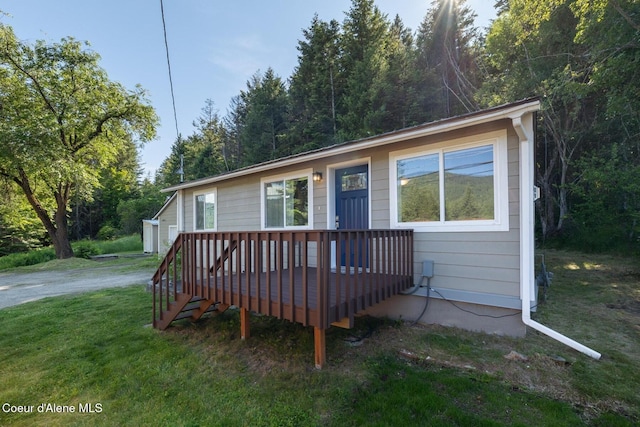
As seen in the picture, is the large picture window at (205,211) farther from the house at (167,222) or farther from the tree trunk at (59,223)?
the tree trunk at (59,223)

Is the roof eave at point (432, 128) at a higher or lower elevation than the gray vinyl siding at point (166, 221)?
higher

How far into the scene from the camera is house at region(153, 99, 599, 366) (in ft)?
9.95

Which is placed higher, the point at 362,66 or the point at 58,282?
the point at 362,66

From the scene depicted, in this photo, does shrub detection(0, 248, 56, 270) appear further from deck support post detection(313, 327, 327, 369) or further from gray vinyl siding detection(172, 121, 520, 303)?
deck support post detection(313, 327, 327, 369)

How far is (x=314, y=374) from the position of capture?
2889mm

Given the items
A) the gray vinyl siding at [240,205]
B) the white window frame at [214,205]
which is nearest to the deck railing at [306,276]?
the gray vinyl siding at [240,205]

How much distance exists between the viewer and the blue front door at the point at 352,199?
4895 mm

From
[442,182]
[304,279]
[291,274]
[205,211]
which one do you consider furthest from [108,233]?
[442,182]

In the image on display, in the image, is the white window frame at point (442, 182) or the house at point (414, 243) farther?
the white window frame at point (442, 182)

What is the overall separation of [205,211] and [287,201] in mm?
3286

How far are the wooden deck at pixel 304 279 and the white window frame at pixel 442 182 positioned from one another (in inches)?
16.8

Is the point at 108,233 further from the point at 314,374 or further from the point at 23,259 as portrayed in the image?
the point at 314,374

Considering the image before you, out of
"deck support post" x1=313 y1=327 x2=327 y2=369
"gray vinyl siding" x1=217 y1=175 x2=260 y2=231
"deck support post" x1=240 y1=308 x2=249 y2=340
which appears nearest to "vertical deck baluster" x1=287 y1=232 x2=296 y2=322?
"deck support post" x1=313 y1=327 x2=327 y2=369

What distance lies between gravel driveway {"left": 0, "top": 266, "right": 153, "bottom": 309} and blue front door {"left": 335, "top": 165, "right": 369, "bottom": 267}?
→ 6302mm
